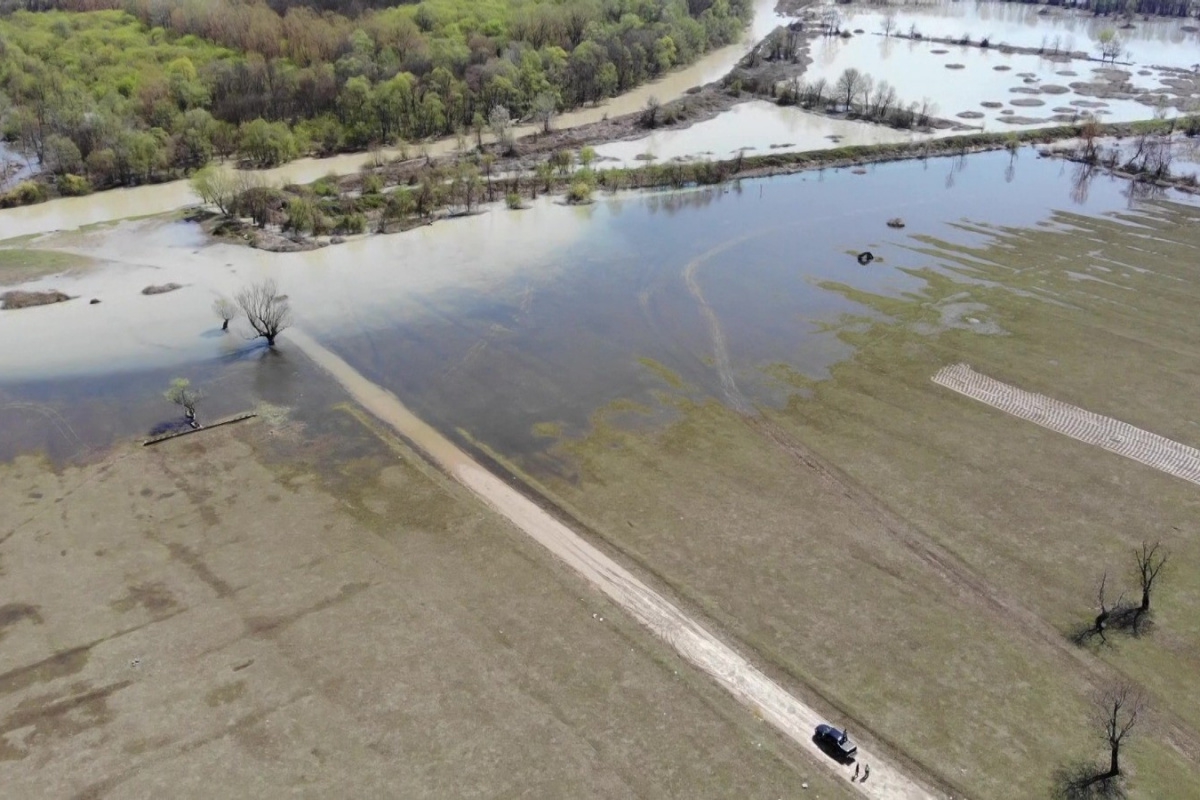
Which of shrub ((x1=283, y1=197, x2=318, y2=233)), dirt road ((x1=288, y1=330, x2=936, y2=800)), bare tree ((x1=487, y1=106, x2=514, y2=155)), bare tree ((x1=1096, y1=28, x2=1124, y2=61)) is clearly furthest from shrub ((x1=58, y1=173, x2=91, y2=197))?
bare tree ((x1=1096, y1=28, x2=1124, y2=61))

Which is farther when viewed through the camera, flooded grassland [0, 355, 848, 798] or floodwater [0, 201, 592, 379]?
floodwater [0, 201, 592, 379]

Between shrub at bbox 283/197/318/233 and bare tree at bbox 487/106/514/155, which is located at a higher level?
bare tree at bbox 487/106/514/155

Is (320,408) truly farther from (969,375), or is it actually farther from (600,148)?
(600,148)

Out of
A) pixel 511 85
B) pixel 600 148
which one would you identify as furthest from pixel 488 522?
pixel 511 85

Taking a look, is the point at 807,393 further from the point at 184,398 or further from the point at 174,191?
the point at 174,191

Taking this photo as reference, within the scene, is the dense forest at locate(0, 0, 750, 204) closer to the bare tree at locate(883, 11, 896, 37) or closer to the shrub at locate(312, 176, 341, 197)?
the shrub at locate(312, 176, 341, 197)

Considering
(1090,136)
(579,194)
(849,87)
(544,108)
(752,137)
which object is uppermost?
(849,87)

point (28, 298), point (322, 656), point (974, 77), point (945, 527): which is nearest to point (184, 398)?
point (322, 656)
